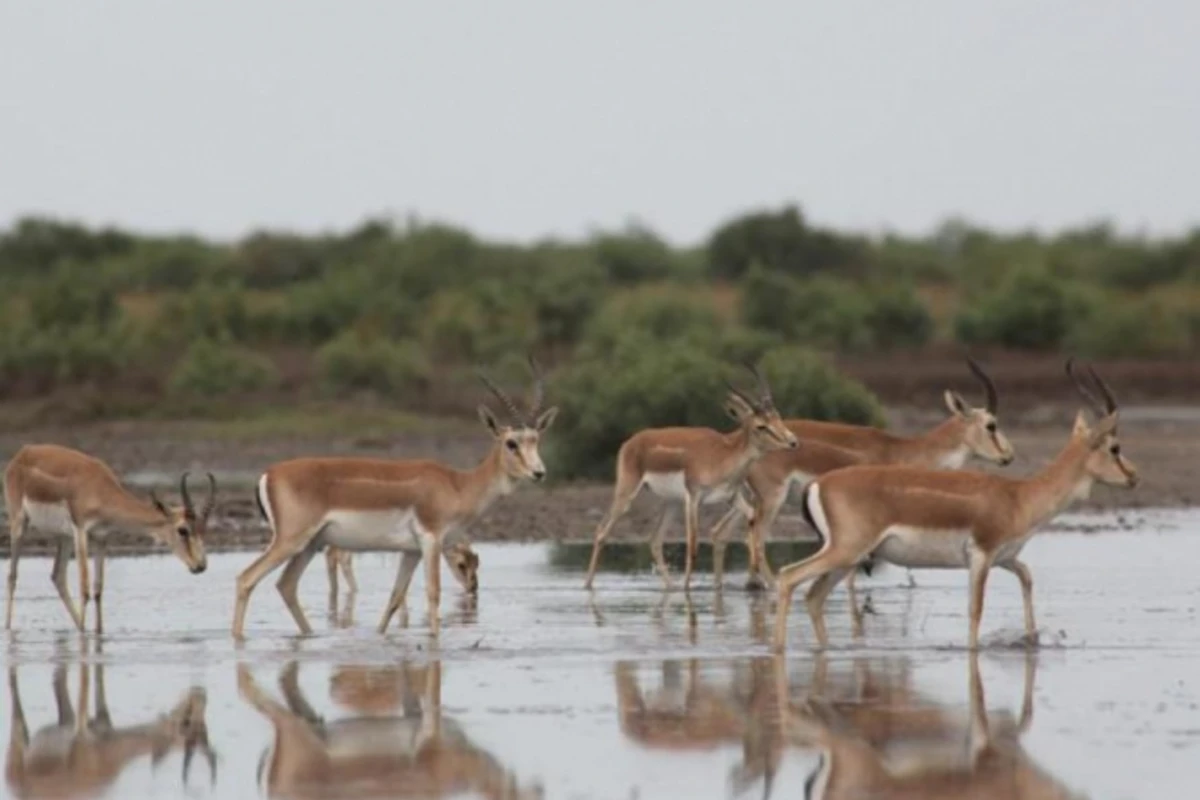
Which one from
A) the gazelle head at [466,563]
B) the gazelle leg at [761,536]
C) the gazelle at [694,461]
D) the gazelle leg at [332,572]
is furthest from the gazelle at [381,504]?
the gazelle leg at [761,536]

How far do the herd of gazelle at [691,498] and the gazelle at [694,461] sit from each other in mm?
16

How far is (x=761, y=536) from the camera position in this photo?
19781mm

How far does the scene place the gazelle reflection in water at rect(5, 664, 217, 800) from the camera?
1133 cm

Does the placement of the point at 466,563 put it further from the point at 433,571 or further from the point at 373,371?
the point at 373,371

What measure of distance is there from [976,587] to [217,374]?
2822cm

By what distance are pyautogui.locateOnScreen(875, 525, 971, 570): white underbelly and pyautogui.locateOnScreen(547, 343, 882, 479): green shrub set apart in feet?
39.5

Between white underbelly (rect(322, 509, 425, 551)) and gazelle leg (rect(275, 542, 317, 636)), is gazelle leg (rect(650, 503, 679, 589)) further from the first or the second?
gazelle leg (rect(275, 542, 317, 636))

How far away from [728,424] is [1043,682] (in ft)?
47.9

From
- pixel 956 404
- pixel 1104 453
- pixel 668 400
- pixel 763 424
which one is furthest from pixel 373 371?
pixel 1104 453

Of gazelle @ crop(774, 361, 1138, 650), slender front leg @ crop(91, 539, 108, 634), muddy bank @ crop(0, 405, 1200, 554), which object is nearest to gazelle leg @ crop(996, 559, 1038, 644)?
gazelle @ crop(774, 361, 1138, 650)

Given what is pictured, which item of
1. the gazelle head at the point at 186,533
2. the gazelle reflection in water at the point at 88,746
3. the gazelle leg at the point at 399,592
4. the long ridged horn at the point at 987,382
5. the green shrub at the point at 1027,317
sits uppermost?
the green shrub at the point at 1027,317

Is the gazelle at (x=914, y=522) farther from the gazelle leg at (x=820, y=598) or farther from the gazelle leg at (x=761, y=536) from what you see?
the gazelle leg at (x=761, y=536)

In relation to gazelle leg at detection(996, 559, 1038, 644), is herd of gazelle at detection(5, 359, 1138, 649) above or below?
above

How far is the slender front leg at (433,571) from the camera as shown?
16.3m
